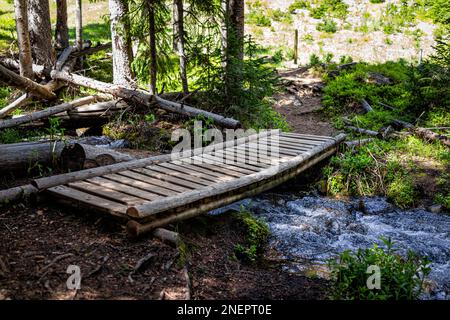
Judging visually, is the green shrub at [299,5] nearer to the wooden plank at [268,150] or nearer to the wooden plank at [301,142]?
the wooden plank at [301,142]

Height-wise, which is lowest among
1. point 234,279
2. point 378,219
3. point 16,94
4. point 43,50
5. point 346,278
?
point 378,219

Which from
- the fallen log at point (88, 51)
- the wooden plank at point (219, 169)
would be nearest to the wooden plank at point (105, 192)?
the wooden plank at point (219, 169)

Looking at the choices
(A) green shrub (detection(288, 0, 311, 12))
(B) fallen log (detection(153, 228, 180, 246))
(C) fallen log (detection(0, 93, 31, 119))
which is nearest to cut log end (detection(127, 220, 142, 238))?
(B) fallen log (detection(153, 228, 180, 246))

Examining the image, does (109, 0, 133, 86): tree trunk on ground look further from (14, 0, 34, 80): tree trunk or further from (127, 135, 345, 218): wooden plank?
(127, 135, 345, 218): wooden plank

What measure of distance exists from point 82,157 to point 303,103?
10.9 metres

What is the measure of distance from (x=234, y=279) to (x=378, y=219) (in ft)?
14.9

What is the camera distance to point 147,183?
21.8ft

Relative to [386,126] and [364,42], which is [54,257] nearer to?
[386,126]

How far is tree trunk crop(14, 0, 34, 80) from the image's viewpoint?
35.3 ft

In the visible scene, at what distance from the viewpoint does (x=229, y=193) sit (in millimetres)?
6848

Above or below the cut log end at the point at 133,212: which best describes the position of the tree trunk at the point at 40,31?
above

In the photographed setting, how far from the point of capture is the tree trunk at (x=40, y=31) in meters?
14.0

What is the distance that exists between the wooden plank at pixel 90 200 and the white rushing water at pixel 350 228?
111 inches
